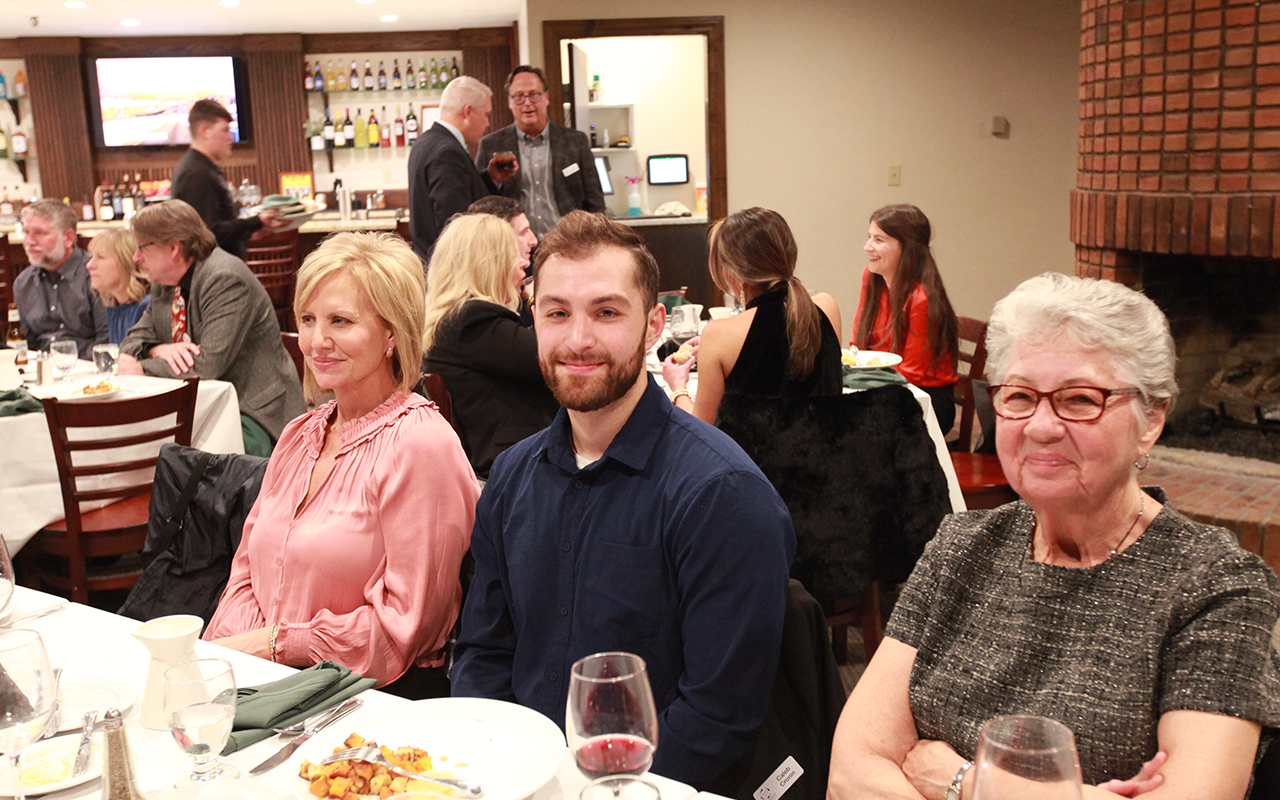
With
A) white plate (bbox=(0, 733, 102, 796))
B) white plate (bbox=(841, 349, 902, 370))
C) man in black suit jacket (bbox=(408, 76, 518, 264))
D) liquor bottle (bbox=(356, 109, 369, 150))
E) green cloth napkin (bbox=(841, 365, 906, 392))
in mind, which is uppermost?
liquor bottle (bbox=(356, 109, 369, 150))

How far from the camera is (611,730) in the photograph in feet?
3.51

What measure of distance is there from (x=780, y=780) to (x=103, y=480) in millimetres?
2964

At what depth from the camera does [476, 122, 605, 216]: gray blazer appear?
5.81 metres

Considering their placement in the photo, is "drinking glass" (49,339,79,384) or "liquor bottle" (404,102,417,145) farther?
"liquor bottle" (404,102,417,145)

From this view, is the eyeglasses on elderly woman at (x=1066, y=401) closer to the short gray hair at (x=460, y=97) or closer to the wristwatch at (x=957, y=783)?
the wristwatch at (x=957, y=783)

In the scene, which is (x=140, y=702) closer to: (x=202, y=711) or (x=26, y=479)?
(x=202, y=711)

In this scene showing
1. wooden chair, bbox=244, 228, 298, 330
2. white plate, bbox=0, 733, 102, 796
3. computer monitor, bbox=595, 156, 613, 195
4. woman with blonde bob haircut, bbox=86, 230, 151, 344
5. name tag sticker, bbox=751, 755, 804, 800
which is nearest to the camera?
white plate, bbox=0, 733, 102, 796

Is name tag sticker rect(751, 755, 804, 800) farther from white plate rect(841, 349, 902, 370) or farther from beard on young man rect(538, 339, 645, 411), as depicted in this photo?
white plate rect(841, 349, 902, 370)

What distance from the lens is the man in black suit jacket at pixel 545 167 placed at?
5.80m

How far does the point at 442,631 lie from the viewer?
6.44 ft

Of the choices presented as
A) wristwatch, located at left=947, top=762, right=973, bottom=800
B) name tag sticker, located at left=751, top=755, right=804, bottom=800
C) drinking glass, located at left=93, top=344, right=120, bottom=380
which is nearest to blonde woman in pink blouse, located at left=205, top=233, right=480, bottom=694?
name tag sticker, located at left=751, top=755, right=804, bottom=800

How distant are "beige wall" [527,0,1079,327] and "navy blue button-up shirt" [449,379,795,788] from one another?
222 inches

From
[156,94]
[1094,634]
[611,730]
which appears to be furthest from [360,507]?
[156,94]

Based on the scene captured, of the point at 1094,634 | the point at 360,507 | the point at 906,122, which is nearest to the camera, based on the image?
the point at 1094,634
